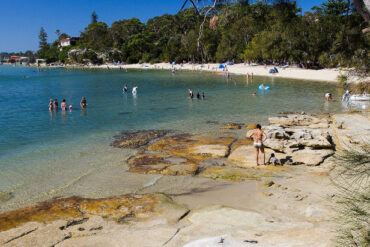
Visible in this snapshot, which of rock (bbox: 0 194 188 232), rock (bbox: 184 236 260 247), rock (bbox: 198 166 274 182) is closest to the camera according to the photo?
rock (bbox: 184 236 260 247)

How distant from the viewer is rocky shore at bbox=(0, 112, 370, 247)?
7848 millimetres

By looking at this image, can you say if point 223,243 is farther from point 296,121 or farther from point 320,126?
point 296,121

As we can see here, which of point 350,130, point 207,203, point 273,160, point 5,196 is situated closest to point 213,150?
point 273,160

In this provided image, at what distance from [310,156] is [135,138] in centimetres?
990

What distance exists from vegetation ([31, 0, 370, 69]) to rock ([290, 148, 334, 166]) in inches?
156

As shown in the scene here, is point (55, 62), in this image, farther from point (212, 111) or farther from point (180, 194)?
point (180, 194)

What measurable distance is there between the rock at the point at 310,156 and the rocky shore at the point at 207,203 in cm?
4

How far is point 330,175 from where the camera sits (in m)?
11.8

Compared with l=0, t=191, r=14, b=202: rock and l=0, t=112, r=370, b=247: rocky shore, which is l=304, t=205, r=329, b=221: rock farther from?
l=0, t=191, r=14, b=202: rock

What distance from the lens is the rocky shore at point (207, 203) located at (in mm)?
7848

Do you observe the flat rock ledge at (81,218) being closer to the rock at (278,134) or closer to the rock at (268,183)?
the rock at (268,183)

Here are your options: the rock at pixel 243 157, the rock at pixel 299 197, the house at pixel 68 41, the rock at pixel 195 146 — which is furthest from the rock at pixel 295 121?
the house at pixel 68 41

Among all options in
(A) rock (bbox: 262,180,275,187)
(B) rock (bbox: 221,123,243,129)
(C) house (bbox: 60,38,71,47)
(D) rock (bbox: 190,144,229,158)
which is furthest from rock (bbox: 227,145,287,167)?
(C) house (bbox: 60,38,71,47)

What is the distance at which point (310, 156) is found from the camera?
13500 millimetres
